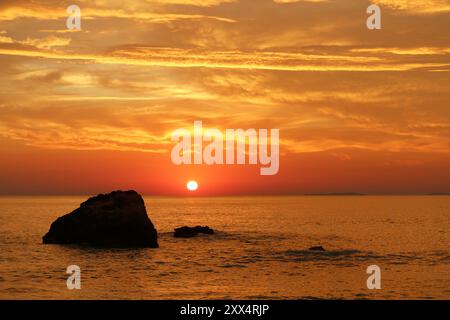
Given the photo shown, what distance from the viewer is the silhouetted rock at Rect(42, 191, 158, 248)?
53.1 m

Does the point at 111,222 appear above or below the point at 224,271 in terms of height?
above

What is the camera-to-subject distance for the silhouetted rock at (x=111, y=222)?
53125mm

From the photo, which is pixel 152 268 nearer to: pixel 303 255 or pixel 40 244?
pixel 303 255

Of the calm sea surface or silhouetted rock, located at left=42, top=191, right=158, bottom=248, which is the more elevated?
silhouetted rock, located at left=42, top=191, right=158, bottom=248

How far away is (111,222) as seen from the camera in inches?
2103

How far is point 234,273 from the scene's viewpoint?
39.0 meters

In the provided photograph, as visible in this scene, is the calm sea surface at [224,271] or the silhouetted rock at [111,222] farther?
the silhouetted rock at [111,222]

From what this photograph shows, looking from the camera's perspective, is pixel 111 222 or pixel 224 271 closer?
pixel 224 271

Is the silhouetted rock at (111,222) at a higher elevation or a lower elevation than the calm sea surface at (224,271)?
higher
